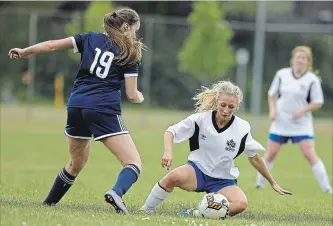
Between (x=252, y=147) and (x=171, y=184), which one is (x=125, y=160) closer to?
(x=171, y=184)

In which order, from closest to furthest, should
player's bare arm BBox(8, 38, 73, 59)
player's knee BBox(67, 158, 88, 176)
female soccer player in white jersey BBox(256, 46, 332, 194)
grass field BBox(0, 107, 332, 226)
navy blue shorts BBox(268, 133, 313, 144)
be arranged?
grass field BBox(0, 107, 332, 226), player's bare arm BBox(8, 38, 73, 59), player's knee BBox(67, 158, 88, 176), female soccer player in white jersey BBox(256, 46, 332, 194), navy blue shorts BBox(268, 133, 313, 144)

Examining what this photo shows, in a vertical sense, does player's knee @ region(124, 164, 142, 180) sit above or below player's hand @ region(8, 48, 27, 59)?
below

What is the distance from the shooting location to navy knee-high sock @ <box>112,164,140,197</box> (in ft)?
24.6

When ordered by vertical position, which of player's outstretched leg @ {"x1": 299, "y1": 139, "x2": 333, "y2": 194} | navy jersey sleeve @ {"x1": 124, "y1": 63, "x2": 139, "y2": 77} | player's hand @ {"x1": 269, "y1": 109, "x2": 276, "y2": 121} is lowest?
player's outstretched leg @ {"x1": 299, "y1": 139, "x2": 333, "y2": 194}

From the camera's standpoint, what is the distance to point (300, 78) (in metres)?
13.3

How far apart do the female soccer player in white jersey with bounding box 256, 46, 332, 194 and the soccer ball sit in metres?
5.05

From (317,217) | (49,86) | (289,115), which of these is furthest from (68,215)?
(49,86)

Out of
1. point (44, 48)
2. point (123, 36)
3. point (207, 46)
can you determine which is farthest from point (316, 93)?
point (207, 46)

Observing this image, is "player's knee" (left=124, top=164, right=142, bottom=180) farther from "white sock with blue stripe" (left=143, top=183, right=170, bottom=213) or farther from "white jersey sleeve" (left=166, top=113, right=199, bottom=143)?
"white jersey sleeve" (left=166, top=113, right=199, bottom=143)

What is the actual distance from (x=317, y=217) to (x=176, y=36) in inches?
981

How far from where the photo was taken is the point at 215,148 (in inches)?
328

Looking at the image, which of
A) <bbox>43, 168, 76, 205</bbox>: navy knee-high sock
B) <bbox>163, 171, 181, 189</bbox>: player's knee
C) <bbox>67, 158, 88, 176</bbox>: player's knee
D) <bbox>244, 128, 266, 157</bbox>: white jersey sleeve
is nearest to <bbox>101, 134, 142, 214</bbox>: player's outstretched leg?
<bbox>163, 171, 181, 189</bbox>: player's knee

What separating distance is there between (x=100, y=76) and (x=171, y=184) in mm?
1312

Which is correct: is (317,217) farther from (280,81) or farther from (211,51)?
(211,51)
